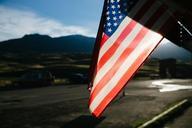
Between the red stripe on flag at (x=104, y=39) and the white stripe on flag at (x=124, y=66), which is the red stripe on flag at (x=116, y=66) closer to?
the white stripe on flag at (x=124, y=66)

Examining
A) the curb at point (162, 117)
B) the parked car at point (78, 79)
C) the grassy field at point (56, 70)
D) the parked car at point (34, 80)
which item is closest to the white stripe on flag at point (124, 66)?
the curb at point (162, 117)

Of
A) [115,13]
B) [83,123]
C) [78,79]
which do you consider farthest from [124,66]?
[78,79]

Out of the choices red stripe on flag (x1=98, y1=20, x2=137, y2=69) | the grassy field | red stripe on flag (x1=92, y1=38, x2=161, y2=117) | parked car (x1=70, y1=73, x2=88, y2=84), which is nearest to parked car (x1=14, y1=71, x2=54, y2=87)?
the grassy field

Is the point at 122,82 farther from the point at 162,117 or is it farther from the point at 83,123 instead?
the point at 162,117

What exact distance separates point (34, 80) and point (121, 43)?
118 feet

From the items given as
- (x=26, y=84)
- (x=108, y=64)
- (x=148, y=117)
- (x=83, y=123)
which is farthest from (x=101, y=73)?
(x=26, y=84)

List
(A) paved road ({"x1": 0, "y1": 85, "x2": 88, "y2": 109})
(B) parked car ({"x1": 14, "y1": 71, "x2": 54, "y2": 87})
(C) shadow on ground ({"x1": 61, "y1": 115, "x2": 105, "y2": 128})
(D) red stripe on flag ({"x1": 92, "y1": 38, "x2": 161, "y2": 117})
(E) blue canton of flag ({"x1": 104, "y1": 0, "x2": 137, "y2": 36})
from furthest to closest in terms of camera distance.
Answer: (B) parked car ({"x1": 14, "y1": 71, "x2": 54, "y2": 87}) → (A) paved road ({"x1": 0, "y1": 85, "x2": 88, "y2": 109}) → (C) shadow on ground ({"x1": 61, "y1": 115, "x2": 105, "y2": 128}) → (D) red stripe on flag ({"x1": 92, "y1": 38, "x2": 161, "y2": 117}) → (E) blue canton of flag ({"x1": 104, "y1": 0, "x2": 137, "y2": 36})

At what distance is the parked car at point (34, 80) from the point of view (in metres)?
38.1

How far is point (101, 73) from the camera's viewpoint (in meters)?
3.12

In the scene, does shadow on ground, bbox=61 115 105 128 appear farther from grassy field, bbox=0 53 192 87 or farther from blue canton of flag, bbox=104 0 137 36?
grassy field, bbox=0 53 192 87

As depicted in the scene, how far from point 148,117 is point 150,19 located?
12.4 metres

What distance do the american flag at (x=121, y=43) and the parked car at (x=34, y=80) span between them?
3562 centimetres

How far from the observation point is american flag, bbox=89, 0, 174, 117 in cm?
273

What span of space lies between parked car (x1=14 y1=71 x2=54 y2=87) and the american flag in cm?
3562
